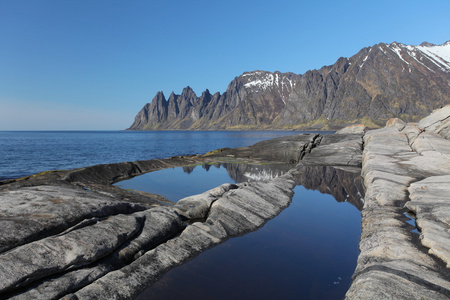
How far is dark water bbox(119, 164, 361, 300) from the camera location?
10977mm

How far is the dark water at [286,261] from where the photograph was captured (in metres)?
11.0

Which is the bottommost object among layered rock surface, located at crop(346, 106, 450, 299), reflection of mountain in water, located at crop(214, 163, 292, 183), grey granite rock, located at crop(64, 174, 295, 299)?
reflection of mountain in water, located at crop(214, 163, 292, 183)

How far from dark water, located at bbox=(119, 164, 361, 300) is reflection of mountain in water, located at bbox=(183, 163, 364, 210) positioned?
101cm

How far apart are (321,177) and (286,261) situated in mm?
22218

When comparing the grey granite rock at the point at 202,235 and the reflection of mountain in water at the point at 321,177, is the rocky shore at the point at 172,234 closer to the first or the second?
the grey granite rock at the point at 202,235

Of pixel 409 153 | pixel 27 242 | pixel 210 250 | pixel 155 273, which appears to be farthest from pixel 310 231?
pixel 409 153

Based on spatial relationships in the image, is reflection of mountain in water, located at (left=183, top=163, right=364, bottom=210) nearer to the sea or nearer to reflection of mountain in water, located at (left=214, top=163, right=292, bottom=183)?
reflection of mountain in water, located at (left=214, top=163, right=292, bottom=183)

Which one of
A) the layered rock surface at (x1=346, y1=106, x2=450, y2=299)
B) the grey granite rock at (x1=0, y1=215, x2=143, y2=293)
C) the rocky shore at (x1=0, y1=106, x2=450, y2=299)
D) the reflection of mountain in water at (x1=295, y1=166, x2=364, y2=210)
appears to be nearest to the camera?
→ the layered rock surface at (x1=346, y1=106, x2=450, y2=299)

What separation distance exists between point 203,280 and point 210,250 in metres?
2.75

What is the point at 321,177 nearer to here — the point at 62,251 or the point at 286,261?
the point at 286,261

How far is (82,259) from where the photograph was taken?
A: 10797 millimetres

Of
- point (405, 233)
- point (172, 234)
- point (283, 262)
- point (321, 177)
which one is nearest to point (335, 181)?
point (321, 177)

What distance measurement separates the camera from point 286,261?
13633 mm

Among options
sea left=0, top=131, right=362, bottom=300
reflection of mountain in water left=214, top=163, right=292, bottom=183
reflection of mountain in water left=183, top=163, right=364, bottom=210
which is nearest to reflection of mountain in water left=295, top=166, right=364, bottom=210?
reflection of mountain in water left=183, top=163, right=364, bottom=210
